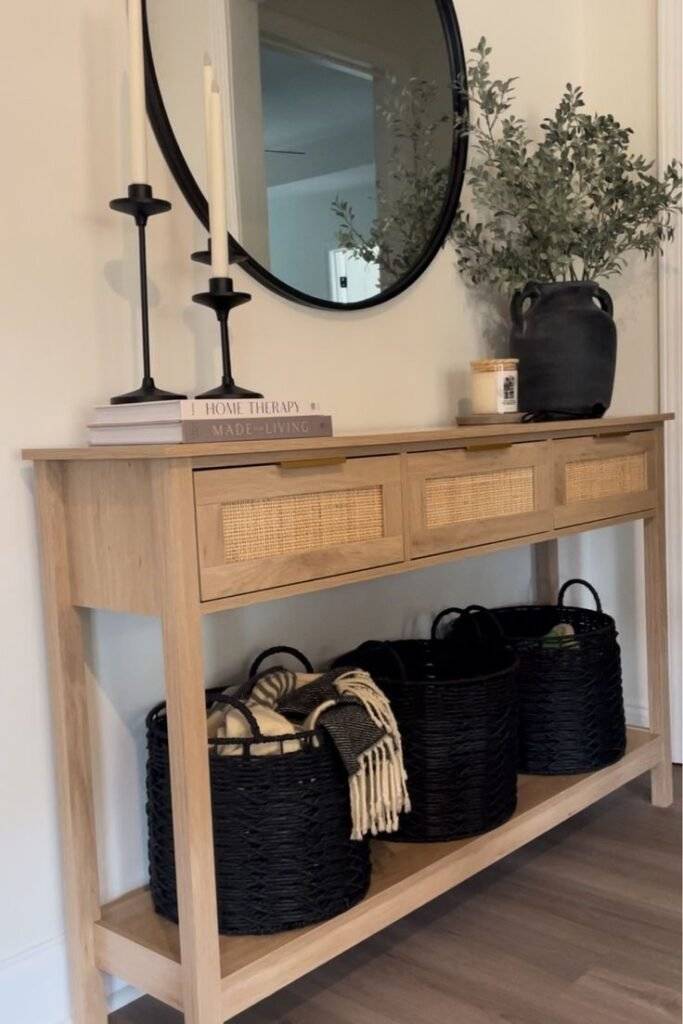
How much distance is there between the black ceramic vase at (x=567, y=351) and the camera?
204cm

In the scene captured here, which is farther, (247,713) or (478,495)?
(478,495)

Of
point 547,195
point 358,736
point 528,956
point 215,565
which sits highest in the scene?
point 547,195

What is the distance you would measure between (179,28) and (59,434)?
2.27 feet

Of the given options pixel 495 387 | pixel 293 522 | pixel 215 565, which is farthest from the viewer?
pixel 495 387

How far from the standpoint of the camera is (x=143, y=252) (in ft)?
4.81

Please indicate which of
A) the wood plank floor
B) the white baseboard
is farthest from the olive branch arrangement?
the white baseboard

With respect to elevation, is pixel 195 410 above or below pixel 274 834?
above

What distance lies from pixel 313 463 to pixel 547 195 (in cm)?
99

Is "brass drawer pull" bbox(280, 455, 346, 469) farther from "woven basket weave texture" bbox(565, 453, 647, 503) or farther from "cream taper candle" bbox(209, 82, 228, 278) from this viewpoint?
"woven basket weave texture" bbox(565, 453, 647, 503)

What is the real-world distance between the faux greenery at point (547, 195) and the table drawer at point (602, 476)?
39cm

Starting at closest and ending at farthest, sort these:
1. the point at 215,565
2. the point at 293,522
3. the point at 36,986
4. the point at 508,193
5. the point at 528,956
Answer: the point at 215,565 < the point at 293,522 < the point at 36,986 < the point at 528,956 < the point at 508,193

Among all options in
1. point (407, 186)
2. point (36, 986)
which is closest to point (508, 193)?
point (407, 186)

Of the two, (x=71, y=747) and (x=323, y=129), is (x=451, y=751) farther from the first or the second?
(x=323, y=129)

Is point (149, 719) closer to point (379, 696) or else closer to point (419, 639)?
point (379, 696)
